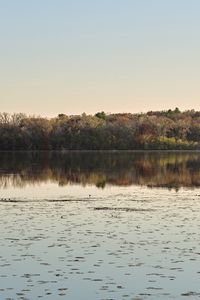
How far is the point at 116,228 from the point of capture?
2161 centimetres

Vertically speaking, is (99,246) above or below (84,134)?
below

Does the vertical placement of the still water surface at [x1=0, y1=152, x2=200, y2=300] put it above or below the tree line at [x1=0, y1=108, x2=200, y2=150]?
below

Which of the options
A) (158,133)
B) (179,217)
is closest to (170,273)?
(179,217)

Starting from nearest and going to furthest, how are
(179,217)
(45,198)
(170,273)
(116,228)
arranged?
(170,273)
(116,228)
(179,217)
(45,198)

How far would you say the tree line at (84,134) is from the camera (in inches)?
5743

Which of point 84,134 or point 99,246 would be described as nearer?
point 99,246

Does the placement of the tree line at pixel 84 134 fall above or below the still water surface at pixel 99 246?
above

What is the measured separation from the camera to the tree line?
145875mm

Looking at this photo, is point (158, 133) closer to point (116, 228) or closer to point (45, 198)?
point (45, 198)

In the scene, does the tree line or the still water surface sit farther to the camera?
the tree line

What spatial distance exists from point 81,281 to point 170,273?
223 centimetres

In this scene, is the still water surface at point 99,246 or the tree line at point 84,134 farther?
the tree line at point 84,134

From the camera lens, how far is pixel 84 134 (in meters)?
150

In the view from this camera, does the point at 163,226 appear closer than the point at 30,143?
Yes
